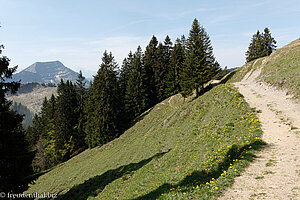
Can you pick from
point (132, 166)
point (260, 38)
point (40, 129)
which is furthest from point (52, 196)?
point (260, 38)

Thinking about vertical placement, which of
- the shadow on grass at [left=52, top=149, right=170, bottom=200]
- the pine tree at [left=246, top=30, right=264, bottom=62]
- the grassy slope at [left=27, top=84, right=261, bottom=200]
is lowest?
the shadow on grass at [left=52, top=149, right=170, bottom=200]

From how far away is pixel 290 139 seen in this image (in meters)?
9.57

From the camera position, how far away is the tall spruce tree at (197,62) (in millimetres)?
31969

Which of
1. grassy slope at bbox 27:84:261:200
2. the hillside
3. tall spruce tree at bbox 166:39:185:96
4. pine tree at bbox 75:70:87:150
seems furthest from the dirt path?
pine tree at bbox 75:70:87:150

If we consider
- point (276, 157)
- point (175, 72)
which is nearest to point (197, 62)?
point (175, 72)

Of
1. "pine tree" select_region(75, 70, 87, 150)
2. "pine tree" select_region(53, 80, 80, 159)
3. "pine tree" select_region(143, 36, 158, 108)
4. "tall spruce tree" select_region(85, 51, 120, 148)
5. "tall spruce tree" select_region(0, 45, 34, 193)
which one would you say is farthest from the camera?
"pine tree" select_region(143, 36, 158, 108)

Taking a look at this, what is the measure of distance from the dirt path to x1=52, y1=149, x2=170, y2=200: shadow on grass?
11058mm

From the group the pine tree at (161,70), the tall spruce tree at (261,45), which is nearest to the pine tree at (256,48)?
the tall spruce tree at (261,45)

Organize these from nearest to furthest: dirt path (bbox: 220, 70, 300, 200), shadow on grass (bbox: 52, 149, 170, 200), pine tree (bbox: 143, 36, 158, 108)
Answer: dirt path (bbox: 220, 70, 300, 200)
shadow on grass (bbox: 52, 149, 170, 200)
pine tree (bbox: 143, 36, 158, 108)

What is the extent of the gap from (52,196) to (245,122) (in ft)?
78.5

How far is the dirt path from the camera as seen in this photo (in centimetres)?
606

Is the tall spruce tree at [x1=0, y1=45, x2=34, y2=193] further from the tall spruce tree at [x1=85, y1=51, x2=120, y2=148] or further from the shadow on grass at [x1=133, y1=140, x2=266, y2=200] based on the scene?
the tall spruce tree at [x1=85, y1=51, x2=120, y2=148]

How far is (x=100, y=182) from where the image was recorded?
18.5 meters

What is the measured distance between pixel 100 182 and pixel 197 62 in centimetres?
2724
